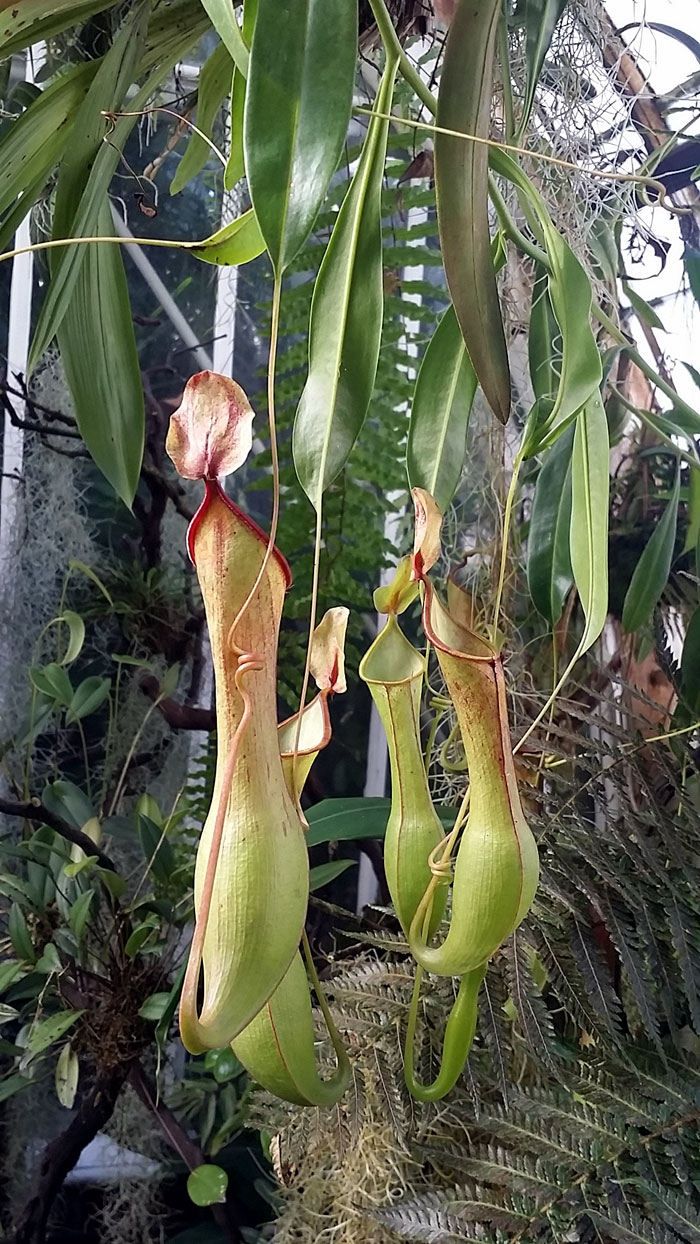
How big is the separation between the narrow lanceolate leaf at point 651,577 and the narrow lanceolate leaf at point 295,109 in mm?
557

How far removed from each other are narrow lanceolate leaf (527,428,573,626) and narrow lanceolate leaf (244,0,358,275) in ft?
1.13

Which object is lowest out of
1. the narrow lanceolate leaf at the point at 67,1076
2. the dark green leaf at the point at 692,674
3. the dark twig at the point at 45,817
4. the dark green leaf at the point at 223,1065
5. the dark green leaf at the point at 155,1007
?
the narrow lanceolate leaf at the point at 67,1076

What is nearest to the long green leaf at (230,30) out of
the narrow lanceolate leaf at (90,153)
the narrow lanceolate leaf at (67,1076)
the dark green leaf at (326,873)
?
the narrow lanceolate leaf at (90,153)

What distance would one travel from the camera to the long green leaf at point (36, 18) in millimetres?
415

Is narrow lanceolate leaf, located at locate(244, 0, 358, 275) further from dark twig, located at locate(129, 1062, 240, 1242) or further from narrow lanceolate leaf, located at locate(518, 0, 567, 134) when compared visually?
dark twig, located at locate(129, 1062, 240, 1242)

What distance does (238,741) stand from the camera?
23cm

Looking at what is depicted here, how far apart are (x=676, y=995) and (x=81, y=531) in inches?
36.3

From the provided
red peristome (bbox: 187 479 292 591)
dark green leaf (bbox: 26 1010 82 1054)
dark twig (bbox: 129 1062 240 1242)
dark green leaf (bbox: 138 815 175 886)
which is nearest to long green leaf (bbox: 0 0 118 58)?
red peristome (bbox: 187 479 292 591)

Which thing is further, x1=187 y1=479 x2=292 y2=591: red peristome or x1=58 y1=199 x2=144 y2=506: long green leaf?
x1=58 y1=199 x2=144 y2=506: long green leaf

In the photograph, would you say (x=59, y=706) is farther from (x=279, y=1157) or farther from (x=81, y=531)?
(x=279, y=1157)

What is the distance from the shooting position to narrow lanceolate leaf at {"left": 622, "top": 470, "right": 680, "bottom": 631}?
0.74 metres

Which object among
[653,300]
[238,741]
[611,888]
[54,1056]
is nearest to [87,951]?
[54,1056]

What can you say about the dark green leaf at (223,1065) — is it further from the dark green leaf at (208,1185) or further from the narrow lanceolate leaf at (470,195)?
the narrow lanceolate leaf at (470,195)

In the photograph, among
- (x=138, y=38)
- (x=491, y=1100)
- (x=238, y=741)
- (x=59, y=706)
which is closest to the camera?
(x=238, y=741)
